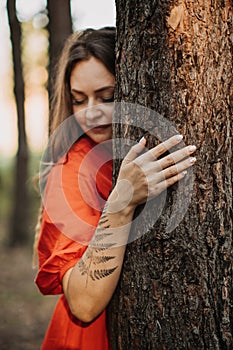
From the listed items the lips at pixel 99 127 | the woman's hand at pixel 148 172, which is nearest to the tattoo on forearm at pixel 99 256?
the woman's hand at pixel 148 172

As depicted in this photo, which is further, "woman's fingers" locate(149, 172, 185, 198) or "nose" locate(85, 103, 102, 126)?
"nose" locate(85, 103, 102, 126)

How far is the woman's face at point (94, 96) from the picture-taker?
2221 mm

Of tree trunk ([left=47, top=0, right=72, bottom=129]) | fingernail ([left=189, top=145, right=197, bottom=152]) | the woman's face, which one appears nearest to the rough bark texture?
fingernail ([left=189, top=145, right=197, bottom=152])

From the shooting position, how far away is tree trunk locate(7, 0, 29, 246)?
31.2 feet

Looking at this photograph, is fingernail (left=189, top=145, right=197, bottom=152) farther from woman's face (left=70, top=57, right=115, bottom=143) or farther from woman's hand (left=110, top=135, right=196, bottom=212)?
woman's face (left=70, top=57, right=115, bottom=143)

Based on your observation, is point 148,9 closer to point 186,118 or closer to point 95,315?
point 186,118

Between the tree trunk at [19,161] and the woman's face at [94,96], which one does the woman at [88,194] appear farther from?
the tree trunk at [19,161]

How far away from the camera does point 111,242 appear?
1980 millimetres

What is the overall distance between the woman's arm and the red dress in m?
0.09

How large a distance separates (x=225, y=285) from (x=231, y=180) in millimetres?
410

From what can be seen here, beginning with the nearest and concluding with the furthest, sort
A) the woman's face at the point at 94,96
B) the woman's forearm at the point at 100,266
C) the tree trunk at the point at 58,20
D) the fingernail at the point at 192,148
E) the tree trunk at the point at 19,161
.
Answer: the fingernail at the point at 192,148 → the woman's forearm at the point at 100,266 → the woman's face at the point at 94,96 → the tree trunk at the point at 58,20 → the tree trunk at the point at 19,161

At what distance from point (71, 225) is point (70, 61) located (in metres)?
0.79

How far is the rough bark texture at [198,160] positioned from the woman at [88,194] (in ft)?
0.31

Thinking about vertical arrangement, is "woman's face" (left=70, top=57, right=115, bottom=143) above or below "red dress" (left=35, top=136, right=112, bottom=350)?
above
